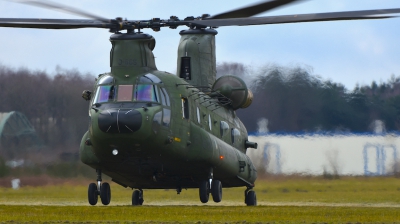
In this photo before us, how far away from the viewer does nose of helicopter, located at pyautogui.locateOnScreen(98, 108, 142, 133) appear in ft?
77.5

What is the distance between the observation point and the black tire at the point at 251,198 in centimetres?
3081

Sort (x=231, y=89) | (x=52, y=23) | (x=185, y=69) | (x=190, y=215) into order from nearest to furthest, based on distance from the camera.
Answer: (x=190, y=215), (x=52, y=23), (x=185, y=69), (x=231, y=89)

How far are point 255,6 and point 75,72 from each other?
10601mm

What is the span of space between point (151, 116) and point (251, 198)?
25.7 feet

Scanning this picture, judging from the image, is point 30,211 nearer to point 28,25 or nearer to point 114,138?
point 114,138

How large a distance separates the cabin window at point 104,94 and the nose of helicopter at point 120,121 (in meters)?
0.70

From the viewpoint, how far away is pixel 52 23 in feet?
82.0

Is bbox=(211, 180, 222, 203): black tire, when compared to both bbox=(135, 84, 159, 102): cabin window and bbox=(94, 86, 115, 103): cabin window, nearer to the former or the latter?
bbox=(135, 84, 159, 102): cabin window

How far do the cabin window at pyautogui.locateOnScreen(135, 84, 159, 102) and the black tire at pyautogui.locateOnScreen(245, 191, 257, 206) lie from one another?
748cm

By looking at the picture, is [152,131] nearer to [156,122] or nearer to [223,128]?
[156,122]

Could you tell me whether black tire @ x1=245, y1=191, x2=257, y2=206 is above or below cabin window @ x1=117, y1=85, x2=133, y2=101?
below

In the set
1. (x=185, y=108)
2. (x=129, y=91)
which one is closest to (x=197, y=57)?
(x=185, y=108)

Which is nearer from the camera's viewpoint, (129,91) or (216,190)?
(129,91)

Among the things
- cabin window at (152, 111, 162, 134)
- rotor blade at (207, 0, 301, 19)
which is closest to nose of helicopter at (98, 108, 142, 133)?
cabin window at (152, 111, 162, 134)
